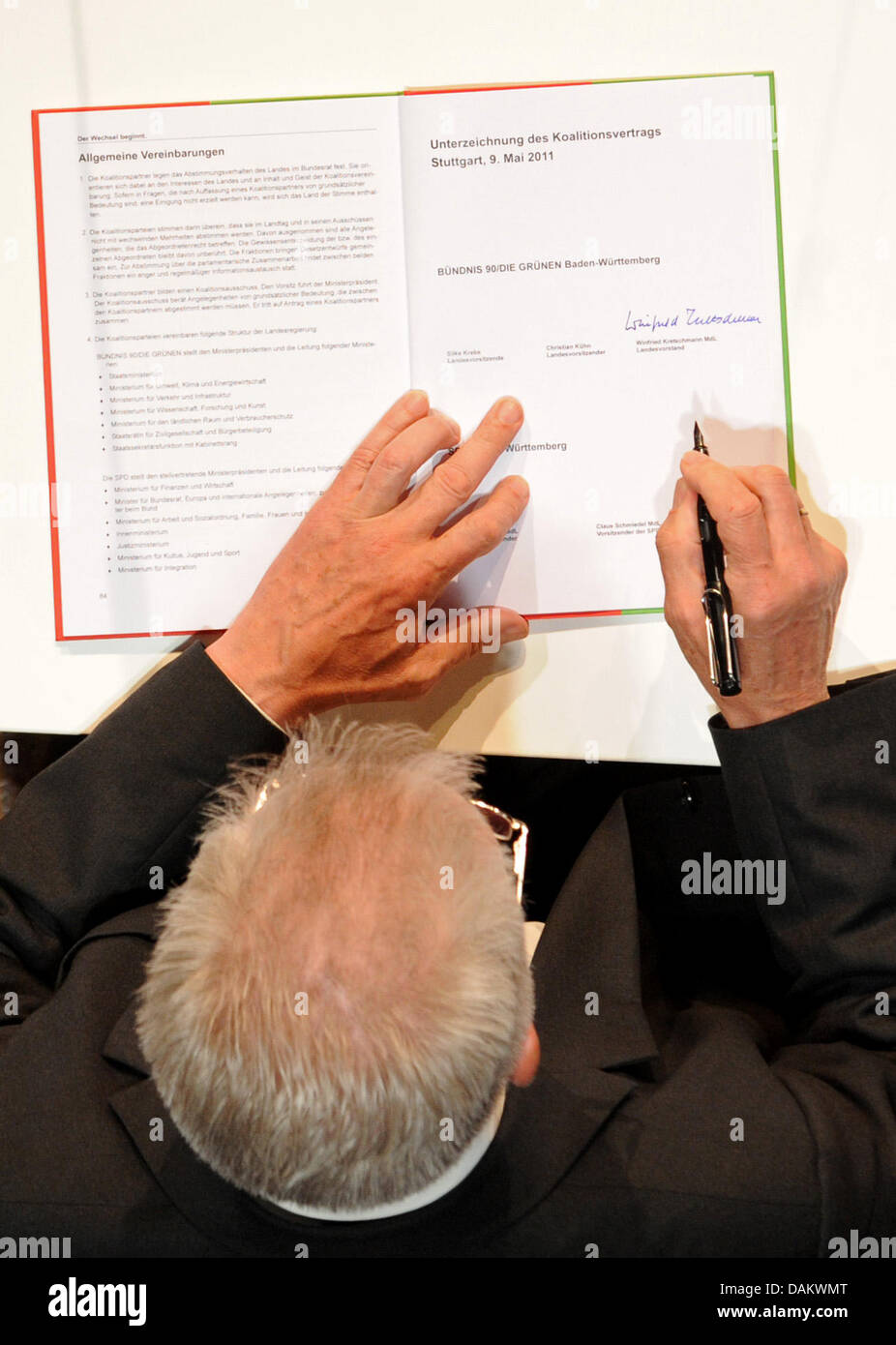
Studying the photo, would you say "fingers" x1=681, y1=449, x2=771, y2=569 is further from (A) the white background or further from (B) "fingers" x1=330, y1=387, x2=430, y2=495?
(B) "fingers" x1=330, y1=387, x2=430, y2=495

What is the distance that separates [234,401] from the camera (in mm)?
915

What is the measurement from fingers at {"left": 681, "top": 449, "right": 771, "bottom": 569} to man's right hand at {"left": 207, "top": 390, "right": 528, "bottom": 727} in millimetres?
157

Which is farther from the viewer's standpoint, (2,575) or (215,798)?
(2,575)

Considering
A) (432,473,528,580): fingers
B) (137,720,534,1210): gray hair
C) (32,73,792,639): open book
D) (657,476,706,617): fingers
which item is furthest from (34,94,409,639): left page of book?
(137,720,534,1210): gray hair

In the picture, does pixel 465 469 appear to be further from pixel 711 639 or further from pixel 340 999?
pixel 340 999

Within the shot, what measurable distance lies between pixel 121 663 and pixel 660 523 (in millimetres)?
498

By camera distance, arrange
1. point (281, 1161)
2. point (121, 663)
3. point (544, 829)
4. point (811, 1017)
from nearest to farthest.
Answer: point (281, 1161) → point (811, 1017) → point (121, 663) → point (544, 829)

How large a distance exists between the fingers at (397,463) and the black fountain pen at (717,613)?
8.8 inches

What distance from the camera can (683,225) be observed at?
88 centimetres

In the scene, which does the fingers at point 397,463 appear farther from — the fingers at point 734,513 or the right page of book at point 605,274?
the fingers at point 734,513

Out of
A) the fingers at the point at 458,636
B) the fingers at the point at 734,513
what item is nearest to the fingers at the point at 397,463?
the fingers at the point at 458,636

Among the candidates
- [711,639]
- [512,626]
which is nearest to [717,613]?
[711,639]

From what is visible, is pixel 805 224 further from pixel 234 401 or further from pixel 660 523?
pixel 234 401
